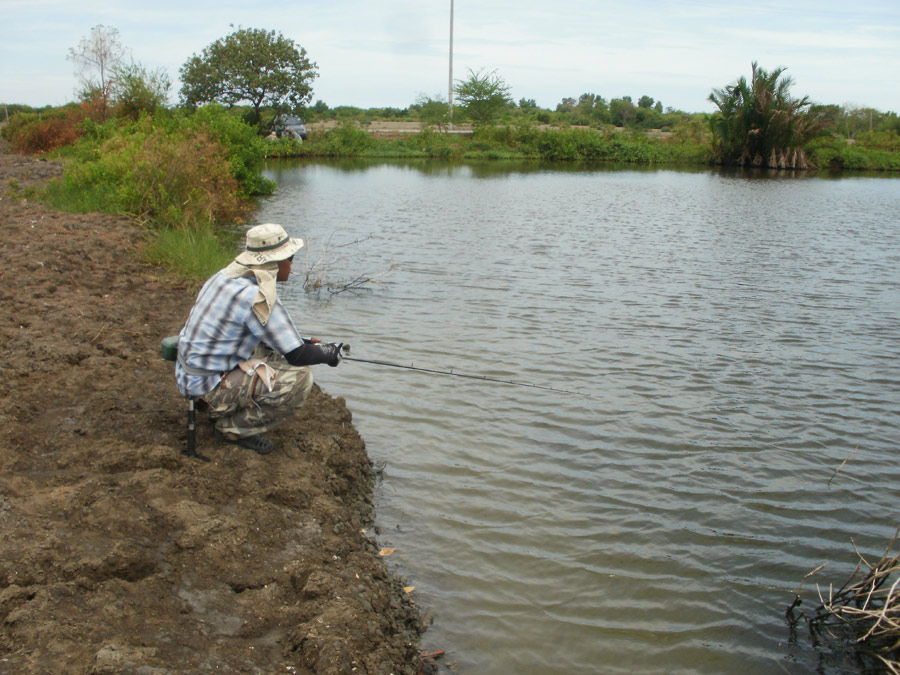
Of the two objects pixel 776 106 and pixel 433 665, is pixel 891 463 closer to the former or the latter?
pixel 433 665

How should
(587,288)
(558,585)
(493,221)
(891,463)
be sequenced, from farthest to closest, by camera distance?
(493,221) < (587,288) < (891,463) < (558,585)

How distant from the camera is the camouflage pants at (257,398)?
4.70 meters

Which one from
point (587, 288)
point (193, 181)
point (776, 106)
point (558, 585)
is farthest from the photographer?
point (776, 106)

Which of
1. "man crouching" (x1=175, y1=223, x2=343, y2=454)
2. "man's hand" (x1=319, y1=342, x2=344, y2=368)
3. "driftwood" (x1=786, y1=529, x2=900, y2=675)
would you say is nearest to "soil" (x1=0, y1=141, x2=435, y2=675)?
"man crouching" (x1=175, y1=223, x2=343, y2=454)

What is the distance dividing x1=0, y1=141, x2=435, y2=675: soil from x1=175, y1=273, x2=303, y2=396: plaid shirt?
0.57 metres

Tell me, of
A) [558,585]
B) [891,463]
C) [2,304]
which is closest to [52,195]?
[2,304]

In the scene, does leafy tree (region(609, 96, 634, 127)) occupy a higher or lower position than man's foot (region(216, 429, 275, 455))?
higher

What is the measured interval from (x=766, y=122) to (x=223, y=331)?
160 ft

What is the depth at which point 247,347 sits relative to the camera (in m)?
Result: 4.66

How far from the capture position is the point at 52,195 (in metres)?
13.6

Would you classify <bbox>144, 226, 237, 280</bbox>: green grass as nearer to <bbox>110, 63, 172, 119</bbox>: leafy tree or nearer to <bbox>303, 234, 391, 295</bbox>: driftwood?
<bbox>303, 234, 391, 295</bbox>: driftwood

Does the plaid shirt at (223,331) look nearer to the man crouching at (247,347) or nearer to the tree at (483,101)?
the man crouching at (247,347)

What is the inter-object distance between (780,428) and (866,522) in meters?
1.61

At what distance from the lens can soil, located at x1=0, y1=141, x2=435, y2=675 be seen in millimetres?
3039
